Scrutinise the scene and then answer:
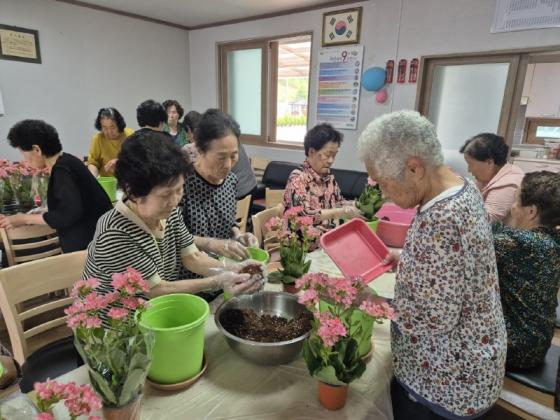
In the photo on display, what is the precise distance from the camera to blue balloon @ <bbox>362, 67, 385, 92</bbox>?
12.1 ft

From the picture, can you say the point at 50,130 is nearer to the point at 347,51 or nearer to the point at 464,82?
the point at 347,51

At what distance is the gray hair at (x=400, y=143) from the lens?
868 millimetres

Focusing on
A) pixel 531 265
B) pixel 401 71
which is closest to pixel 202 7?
pixel 401 71

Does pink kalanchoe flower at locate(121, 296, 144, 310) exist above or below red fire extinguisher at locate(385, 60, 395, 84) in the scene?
below

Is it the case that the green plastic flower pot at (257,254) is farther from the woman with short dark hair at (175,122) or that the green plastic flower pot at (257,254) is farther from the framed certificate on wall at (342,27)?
the framed certificate on wall at (342,27)

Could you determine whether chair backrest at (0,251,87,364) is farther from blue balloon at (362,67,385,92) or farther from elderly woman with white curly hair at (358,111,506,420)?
blue balloon at (362,67,385,92)

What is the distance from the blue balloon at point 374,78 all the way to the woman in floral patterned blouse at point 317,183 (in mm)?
2169

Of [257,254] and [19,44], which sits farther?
[19,44]

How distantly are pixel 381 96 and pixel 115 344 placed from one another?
12.2 feet

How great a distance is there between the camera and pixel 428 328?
0.85m

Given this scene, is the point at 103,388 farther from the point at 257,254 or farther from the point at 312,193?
the point at 312,193

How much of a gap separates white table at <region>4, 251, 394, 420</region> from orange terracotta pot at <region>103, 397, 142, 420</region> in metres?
0.08

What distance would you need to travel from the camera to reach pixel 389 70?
12.1ft

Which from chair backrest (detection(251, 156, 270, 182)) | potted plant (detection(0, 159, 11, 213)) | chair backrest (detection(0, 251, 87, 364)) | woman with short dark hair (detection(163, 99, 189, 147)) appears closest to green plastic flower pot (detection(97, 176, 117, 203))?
potted plant (detection(0, 159, 11, 213))
